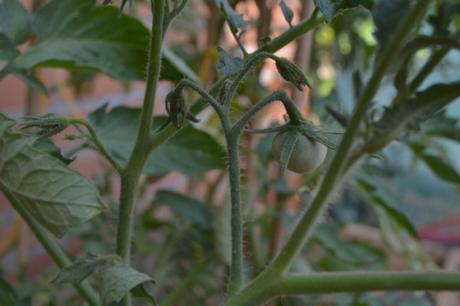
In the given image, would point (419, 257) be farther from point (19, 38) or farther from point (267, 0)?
point (19, 38)

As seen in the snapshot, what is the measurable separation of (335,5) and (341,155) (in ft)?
0.44

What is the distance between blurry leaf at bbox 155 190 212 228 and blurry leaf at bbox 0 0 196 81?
0.25 meters

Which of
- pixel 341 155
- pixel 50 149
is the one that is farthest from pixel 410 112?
pixel 50 149

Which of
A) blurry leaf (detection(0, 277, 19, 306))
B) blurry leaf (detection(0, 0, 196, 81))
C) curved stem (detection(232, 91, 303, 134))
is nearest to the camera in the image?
curved stem (detection(232, 91, 303, 134))

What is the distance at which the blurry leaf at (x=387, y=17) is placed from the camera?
290 mm

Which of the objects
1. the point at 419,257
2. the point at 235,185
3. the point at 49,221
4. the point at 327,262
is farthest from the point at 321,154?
the point at 419,257

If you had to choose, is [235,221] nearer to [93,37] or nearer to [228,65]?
[228,65]

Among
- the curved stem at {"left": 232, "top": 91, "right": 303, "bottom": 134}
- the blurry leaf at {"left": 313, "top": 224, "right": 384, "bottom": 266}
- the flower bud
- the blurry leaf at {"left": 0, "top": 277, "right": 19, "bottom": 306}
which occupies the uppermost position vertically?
the flower bud

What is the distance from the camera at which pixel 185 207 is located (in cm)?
83

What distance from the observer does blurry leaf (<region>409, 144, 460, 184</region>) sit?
0.67 metres

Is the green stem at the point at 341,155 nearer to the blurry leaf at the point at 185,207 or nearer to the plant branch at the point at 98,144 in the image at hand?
the plant branch at the point at 98,144

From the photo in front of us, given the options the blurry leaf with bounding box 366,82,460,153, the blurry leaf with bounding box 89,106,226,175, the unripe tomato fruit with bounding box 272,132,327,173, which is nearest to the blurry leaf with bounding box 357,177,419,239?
the blurry leaf with bounding box 89,106,226,175

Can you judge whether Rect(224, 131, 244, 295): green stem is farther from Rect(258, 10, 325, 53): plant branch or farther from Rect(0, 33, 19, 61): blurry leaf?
Rect(0, 33, 19, 61): blurry leaf

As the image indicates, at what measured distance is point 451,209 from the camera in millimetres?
2289
